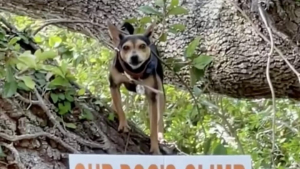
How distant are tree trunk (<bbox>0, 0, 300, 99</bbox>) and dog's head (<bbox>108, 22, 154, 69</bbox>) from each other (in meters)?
0.30

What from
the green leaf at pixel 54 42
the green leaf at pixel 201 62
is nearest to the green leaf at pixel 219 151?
the green leaf at pixel 201 62

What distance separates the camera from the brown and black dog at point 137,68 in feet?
4.40

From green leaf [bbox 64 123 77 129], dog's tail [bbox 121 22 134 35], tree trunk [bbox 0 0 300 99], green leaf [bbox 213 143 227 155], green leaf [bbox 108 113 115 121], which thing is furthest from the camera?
tree trunk [bbox 0 0 300 99]

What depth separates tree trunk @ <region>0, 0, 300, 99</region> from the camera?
1612 mm

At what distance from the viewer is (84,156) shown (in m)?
1.04

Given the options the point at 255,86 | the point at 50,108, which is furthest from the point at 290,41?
the point at 50,108

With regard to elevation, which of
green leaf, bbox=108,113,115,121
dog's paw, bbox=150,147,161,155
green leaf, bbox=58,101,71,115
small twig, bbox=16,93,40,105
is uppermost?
small twig, bbox=16,93,40,105

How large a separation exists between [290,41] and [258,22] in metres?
0.12

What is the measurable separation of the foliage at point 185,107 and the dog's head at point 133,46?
0.05 m

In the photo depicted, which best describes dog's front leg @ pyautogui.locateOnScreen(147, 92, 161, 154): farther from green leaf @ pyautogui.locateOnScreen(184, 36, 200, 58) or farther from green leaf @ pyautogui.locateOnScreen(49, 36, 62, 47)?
green leaf @ pyautogui.locateOnScreen(49, 36, 62, 47)

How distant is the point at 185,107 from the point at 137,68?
0.74 m

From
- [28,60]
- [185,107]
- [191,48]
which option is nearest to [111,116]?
[191,48]

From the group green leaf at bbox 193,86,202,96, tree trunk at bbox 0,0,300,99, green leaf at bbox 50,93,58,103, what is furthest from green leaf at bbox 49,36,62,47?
tree trunk at bbox 0,0,300,99

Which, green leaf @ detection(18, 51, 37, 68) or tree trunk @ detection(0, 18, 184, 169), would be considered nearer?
green leaf @ detection(18, 51, 37, 68)
